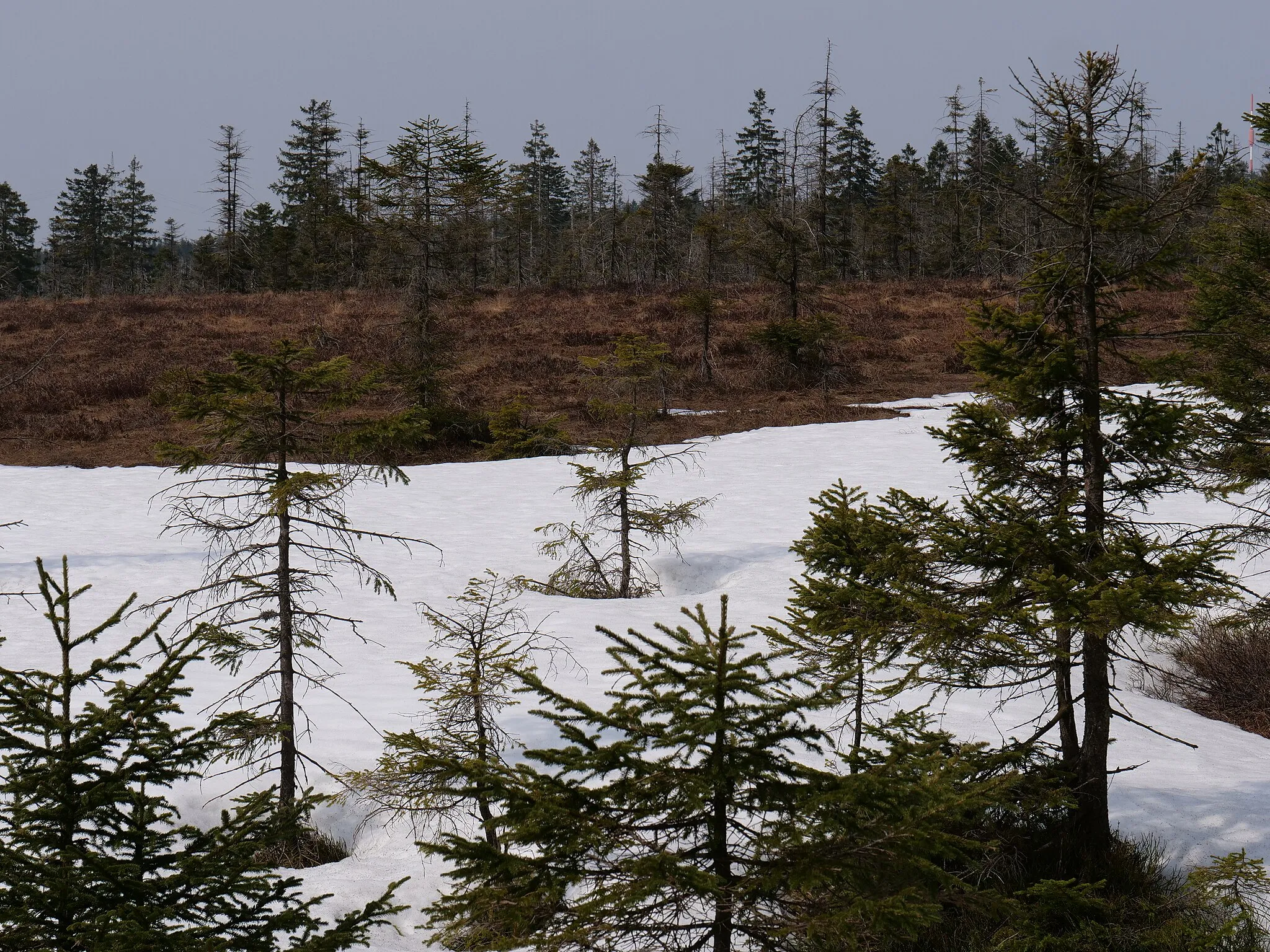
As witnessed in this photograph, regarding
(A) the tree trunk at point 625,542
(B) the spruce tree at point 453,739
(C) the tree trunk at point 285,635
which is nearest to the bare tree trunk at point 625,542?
(A) the tree trunk at point 625,542

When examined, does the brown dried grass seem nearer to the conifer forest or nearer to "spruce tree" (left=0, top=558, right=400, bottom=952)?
the conifer forest

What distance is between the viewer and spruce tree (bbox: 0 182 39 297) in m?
61.6

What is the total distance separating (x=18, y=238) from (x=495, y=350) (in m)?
56.1

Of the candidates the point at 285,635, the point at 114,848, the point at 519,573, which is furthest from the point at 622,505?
the point at 114,848

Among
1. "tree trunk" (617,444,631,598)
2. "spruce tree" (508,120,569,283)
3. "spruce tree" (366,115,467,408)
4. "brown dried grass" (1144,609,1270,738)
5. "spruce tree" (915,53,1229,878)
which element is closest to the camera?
"spruce tree" (915,53,1229,878)

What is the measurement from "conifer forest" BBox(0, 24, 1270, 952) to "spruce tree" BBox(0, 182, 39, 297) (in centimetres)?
4557

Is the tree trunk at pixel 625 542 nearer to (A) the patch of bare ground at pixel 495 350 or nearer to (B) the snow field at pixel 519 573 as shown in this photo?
(B) the snow field at pixel 519 573

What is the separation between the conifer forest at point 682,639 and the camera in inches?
125

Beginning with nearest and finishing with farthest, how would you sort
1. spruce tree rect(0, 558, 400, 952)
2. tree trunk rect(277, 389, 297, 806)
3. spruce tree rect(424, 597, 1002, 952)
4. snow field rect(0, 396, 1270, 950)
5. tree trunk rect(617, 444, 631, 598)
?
spruce tree rect(0, 558, 400, 952) → spruce tree rect(424, 597, 1002, 952) → tree trunk rect(277, 389, 297, 806) → snow field rect(0, 396, 1270, 950) → tree trunk rect(617, 444, 631, 598)

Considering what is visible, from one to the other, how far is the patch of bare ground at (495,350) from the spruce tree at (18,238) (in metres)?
30.4

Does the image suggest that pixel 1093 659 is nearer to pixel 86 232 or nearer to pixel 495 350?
pixel 495 350

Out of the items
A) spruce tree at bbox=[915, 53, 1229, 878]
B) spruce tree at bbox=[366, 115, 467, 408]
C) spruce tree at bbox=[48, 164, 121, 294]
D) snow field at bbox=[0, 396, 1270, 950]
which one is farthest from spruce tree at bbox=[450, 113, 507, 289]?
spruce tree at bbox=[48, 164, 121, 294]

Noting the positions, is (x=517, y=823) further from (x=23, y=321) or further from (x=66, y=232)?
(x=66, y=232)

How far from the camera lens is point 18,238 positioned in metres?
66.9
